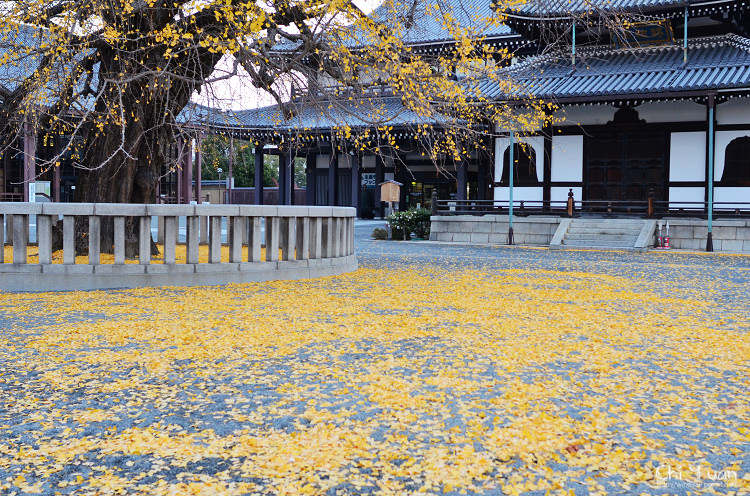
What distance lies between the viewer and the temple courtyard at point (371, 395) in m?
3.24

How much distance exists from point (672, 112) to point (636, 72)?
168 centimetres

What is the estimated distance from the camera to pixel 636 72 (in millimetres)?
21500

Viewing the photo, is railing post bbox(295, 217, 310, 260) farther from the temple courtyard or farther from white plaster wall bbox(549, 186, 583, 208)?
white plaster wall bbox(549, 186, 583, 208)

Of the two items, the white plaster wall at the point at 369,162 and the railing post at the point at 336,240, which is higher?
the white plaster wall at the point at 369,162

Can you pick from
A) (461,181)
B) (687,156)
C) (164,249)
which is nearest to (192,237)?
(164,249)

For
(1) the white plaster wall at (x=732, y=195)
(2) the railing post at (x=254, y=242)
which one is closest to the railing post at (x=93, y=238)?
(2) the railing post at (x=254, y=242)

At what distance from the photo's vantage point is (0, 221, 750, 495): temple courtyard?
127 inches

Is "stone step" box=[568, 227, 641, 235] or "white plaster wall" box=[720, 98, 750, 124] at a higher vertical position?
Answer: "white plaster wall" box=[720, 98, 750, 124]

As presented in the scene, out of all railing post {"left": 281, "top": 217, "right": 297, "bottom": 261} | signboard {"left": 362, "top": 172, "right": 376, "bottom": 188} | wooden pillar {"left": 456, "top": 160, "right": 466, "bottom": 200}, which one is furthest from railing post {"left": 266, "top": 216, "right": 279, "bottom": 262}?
signboard {"left": 362, "top": 172, "right": 376, "bottom": 188}

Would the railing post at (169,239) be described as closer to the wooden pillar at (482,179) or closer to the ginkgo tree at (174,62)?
the ginkgo tree at (174,62)

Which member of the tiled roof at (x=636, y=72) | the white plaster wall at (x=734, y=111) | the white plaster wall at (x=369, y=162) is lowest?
the white plaster wall at (x=369, y=162)

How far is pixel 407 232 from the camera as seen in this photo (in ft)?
80.2

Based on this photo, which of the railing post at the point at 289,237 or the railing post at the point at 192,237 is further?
the railing post at the point at 289,237

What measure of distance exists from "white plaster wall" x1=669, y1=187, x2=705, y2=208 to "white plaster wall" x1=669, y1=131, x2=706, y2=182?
0.31 meters
